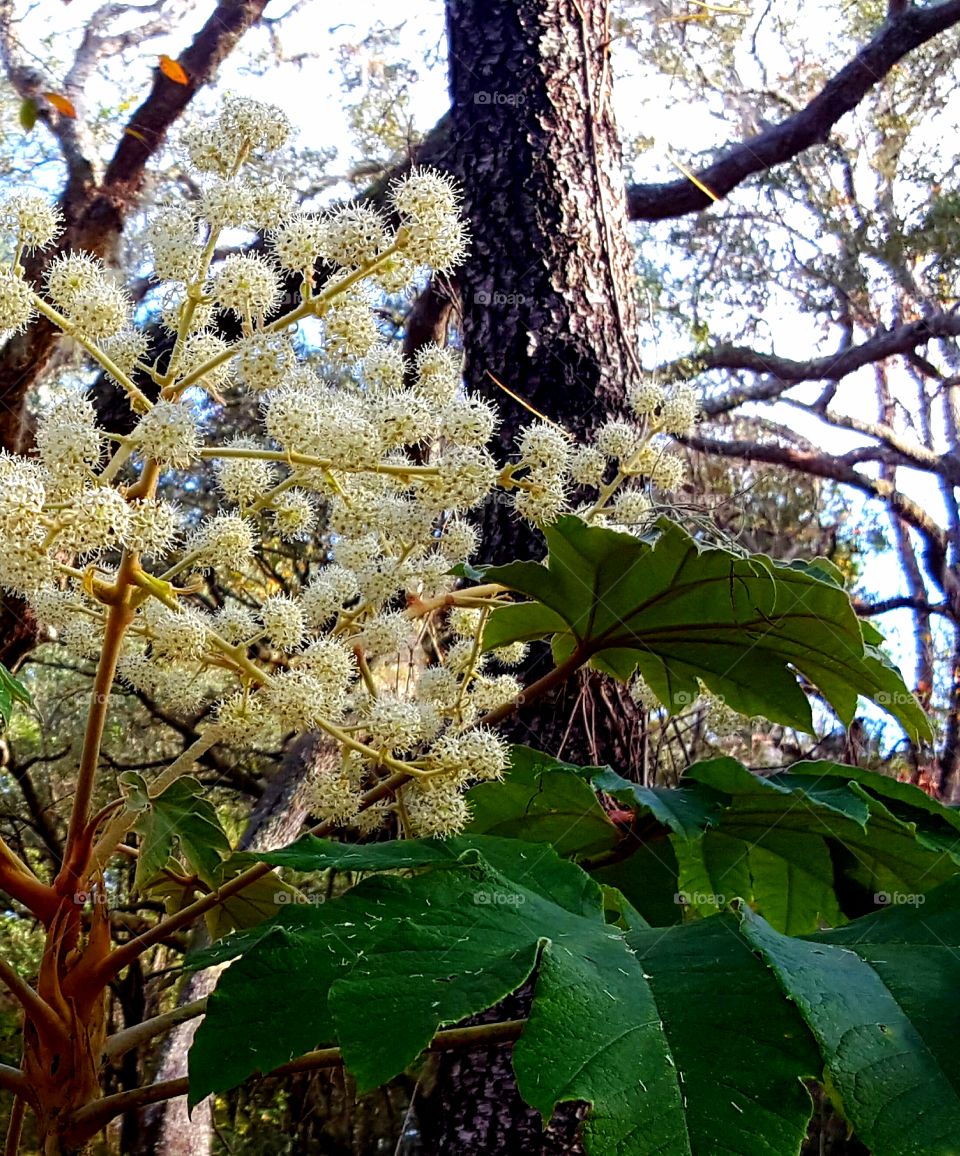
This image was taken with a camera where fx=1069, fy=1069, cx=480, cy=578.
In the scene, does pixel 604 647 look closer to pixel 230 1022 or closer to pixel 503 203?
pixel 230 1022

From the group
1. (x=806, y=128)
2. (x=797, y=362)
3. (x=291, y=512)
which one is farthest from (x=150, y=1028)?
(x=797, y=362)

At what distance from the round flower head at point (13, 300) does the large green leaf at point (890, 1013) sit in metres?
0.76

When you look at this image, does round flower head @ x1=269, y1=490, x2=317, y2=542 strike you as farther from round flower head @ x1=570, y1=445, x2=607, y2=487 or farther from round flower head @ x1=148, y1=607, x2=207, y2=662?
round flower head @ x1=570, y1=445, x2=607, y2=487

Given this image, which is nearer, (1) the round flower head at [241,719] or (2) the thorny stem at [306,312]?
(2) the thorny stem at [306,312]

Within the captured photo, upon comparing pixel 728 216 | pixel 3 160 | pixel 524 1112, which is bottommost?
pixel 524 1112

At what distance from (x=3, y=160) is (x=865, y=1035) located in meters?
6.08

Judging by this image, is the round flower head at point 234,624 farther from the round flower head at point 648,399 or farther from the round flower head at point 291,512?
the round flower head at point 648,399

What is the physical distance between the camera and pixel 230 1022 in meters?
0.65

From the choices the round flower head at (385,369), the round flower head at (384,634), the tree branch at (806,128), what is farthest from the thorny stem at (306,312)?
the tree branch at (806,128)

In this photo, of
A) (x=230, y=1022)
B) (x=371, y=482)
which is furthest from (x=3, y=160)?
(x=230, y=1022)

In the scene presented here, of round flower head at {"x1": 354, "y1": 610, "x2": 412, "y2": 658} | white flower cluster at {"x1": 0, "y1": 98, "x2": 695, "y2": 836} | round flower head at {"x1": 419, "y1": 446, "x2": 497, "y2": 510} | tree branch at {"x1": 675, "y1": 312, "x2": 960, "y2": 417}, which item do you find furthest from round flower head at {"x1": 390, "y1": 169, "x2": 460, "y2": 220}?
tree branch at {"x1": 675, "y1": 312, "x2": 960, "y2": 417}

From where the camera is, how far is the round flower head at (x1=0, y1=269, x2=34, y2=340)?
2.99 ft

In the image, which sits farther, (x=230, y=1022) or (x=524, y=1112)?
(x=524, y=1112)

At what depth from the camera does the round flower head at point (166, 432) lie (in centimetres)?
86
